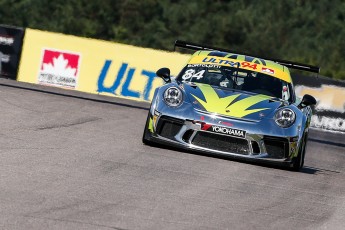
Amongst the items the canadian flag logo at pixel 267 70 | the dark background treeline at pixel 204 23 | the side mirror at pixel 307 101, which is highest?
the canadian flag logo at pixel 267 70

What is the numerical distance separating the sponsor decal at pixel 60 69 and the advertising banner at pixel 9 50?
600 millimetres

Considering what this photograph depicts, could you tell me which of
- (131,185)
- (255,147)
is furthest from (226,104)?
(131,185)

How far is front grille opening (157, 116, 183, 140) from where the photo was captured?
12422 mm

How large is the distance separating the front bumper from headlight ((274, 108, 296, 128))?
180mm

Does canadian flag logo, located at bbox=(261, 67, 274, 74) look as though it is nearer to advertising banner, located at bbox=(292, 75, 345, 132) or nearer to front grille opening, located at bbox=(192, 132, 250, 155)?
A: front grille opening, located at bbox=(192, 132, 250, 155)

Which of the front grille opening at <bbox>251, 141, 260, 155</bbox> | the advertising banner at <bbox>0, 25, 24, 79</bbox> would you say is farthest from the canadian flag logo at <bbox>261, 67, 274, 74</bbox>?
the advertising banner at <bbox>0, 25, 24, 79</bbox>

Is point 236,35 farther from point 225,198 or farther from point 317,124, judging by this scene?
point 225,198

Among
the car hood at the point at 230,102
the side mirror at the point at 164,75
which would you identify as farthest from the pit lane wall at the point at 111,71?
the car hood at the point at 230,102

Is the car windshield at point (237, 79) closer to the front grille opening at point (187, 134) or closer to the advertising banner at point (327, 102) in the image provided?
the front grille opening at point (187, 134)

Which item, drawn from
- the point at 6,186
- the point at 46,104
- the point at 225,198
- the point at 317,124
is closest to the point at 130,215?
the point at 6,186

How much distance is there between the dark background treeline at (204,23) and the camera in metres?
77.4

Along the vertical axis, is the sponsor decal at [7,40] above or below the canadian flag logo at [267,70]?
below

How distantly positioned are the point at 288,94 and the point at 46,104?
4.81m

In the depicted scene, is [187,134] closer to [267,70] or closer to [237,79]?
[237,79]
